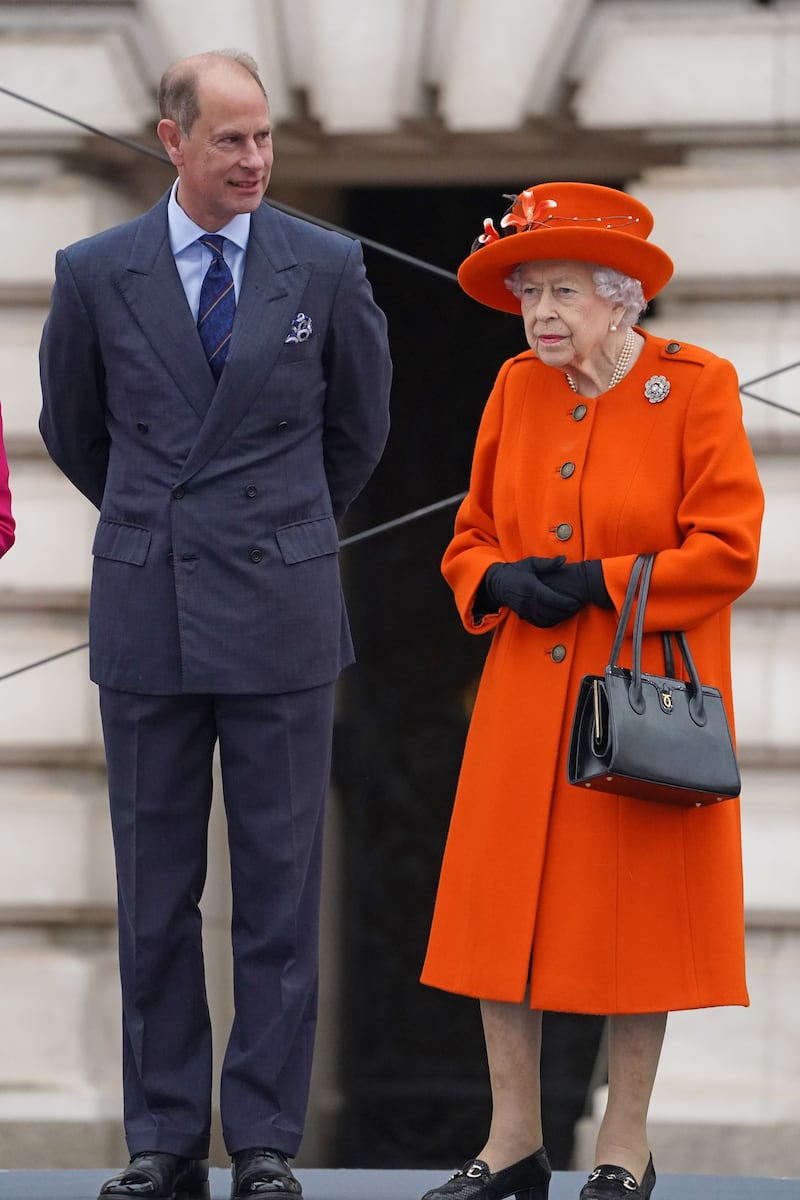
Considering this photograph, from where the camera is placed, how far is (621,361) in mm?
3316

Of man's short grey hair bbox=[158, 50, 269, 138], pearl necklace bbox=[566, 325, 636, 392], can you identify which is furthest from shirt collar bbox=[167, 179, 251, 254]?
pearl necklace bbox=[566, 325, 636, 392]

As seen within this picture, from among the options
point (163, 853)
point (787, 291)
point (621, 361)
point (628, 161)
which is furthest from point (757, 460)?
point (163, 853)

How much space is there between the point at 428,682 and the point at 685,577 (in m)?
2.38

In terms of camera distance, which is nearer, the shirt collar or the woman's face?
the woman's face

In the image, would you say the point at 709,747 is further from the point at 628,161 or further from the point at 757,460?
the point at 628,161

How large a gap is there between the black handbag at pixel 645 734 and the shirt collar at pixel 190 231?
0.86m

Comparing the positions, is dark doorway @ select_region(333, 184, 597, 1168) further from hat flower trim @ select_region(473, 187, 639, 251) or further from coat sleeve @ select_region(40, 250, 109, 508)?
hat flower trim @ select_region(473, 187, 639, 251)

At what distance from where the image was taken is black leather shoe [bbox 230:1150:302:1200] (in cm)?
327

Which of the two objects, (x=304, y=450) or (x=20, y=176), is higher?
(x=20, y=176)

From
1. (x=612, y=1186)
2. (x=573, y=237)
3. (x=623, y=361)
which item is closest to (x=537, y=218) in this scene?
(x=573, y=237)

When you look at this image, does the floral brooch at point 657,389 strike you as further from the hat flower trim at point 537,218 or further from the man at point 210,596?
the man at point 210,596

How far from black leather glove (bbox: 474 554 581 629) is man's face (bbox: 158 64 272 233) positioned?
0.72m

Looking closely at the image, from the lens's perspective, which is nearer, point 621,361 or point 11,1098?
point 621,361

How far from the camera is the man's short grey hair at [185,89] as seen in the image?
10.6 ft
